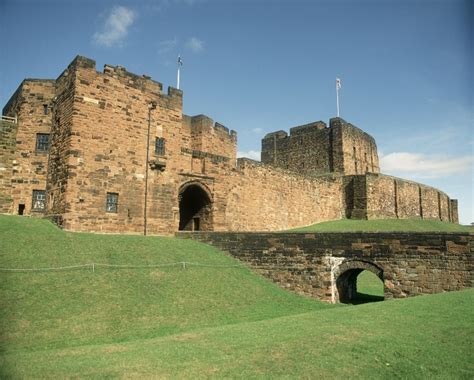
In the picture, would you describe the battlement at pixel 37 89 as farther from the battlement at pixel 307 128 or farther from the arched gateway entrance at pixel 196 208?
the battlement at pixel 307 128

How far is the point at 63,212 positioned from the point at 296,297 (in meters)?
10.4

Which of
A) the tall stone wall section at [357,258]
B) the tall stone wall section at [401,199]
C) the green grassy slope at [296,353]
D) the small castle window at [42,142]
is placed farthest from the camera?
the tall stone wall section at [401,199]

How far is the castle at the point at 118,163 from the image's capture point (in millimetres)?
17703

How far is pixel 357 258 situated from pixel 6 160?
17.0 m

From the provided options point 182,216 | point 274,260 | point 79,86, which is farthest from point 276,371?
point 182,216

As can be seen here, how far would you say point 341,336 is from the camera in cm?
808

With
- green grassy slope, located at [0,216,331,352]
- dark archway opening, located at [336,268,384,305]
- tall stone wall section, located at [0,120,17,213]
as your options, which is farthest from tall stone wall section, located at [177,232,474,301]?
tall stone wall section, located at [0,120,17,213]

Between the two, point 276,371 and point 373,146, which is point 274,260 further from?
point 373,146

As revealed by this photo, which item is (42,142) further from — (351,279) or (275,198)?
(351,279)

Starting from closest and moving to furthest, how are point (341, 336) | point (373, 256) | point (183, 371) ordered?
point (183, 371) → point (341, 336) → point (373, 256)

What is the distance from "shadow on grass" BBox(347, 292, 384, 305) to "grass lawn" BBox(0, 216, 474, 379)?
2.22 metres

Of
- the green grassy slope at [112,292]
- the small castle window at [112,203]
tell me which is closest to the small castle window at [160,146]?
the small castle window at [112,203]

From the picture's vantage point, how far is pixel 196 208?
924 inches

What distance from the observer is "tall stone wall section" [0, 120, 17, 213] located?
747 inches
